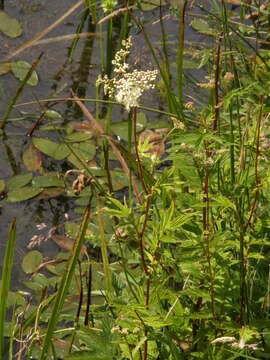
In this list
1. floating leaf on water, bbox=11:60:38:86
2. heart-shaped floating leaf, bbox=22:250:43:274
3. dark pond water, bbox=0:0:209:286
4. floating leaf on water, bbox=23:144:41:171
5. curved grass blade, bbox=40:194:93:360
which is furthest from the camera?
floating leaf on water, bbox=11:60:38:86

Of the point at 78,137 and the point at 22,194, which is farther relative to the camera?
the point at 78,137

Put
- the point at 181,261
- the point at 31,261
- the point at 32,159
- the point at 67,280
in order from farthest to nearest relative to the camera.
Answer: the point at 32,159, the point at 31,261, the point at 181,261, the point at 67,280

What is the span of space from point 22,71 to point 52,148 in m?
0.38

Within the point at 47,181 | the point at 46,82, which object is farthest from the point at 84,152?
the point at 46,82

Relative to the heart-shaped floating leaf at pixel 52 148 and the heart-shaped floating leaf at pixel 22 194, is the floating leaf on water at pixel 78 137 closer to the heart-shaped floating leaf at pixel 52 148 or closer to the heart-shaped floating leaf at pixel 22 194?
the heart-shaped floating leaf at pixel 52 148

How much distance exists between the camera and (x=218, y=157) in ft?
4.20

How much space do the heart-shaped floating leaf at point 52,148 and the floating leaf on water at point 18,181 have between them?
11 cm

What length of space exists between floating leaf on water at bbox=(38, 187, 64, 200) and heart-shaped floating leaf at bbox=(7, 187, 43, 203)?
15mm

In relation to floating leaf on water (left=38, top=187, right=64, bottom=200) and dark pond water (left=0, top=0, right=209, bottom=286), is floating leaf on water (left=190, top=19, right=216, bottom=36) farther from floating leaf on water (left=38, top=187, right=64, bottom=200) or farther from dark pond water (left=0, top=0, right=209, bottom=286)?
floating leaf on water (left=38, top=187, right=64, bottom=200)

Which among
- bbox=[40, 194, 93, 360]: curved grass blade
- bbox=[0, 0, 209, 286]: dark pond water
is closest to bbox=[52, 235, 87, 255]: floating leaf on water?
bbox=[0, 0, 209, 286]: dark pond water

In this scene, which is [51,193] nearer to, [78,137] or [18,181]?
[18,181]

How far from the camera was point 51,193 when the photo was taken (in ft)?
7.12

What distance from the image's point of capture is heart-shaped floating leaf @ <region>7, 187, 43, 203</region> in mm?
2123

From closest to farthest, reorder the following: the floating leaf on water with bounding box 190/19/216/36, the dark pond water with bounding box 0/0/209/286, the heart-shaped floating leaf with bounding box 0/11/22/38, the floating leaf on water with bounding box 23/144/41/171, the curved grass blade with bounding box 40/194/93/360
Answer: the curved grass blade with bounding box 40/194/93/360 → the dark pond water with bounding box 0/0/209/286 → the floating leaf on water with bounding box 23/144/41/171 → the heart-shaped floating leaf with bounding box 0/11/22/38 → the floating leaf on water with bounding box 190/19/216/36
